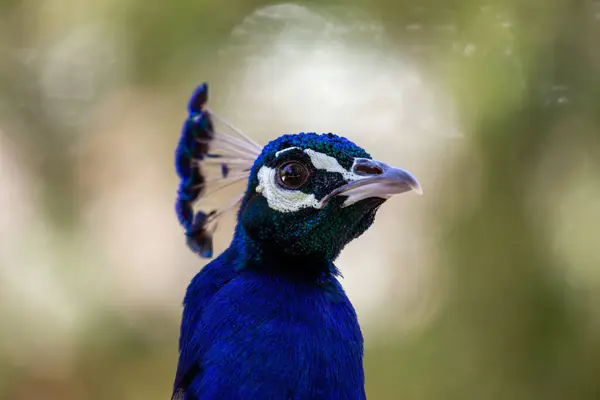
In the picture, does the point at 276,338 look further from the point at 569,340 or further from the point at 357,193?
the point at 569,340

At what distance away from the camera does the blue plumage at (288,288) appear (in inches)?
38.4

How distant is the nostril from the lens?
3.37 feet

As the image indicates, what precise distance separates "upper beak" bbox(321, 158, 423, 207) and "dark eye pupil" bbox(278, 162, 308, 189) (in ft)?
0.16

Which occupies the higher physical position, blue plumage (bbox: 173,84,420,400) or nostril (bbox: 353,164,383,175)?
nostril (bbox: 353,164,383,175)

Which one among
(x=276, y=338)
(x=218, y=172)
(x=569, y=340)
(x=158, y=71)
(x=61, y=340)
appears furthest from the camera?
(x=158, y=71)

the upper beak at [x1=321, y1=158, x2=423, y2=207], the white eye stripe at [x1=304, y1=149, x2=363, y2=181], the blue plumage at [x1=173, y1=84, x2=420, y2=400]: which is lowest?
the blue plumage at [x1=173, y1=84, x2=420, y2=400]

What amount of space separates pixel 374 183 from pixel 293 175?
0.13m

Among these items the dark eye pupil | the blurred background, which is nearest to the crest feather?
the dark eye pupil

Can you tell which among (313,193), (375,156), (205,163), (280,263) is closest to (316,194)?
(313,193)

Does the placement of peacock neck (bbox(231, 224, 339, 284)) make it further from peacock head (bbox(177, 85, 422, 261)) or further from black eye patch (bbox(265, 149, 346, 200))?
black eye patch (bbox(265, 149, 346, 200))

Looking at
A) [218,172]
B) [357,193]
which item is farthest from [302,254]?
[218,172]

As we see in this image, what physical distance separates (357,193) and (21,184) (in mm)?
2978

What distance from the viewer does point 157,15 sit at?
347cm

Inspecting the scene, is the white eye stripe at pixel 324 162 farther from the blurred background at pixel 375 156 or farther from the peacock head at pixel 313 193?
the blurred background at pixel 375 156
